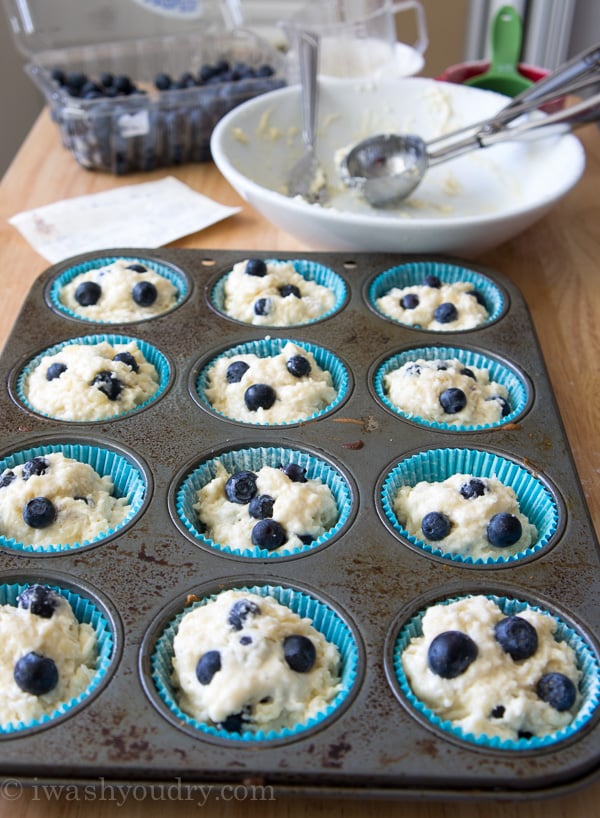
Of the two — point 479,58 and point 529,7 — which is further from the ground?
point 529,7

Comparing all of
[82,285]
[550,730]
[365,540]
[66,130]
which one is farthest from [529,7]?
[550,730]

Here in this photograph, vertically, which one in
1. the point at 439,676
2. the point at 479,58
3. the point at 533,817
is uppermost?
the point at 439,676

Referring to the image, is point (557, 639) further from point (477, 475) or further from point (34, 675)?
point (34, 675)

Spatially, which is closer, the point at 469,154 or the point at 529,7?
the point at 469,154

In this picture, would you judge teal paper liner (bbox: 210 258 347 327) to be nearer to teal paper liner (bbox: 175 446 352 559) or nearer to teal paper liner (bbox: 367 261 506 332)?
teal paper liner (bbox: 367 261 506 332)

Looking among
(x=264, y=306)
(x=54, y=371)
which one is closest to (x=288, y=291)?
(x=264, y=306)

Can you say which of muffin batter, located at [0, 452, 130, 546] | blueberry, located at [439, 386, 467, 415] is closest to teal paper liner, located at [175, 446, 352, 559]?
muffin batter, located at [0, 452, 130, 546]

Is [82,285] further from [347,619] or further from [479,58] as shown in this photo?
[479,58]
